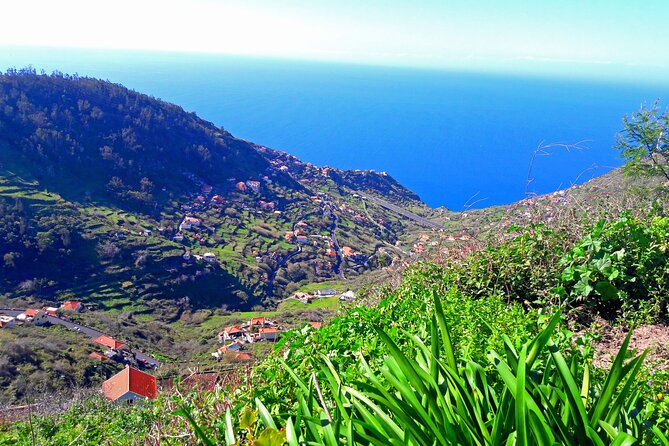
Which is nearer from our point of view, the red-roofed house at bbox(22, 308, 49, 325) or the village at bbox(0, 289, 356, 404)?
the village at bbox(0, 289, 356, 404)

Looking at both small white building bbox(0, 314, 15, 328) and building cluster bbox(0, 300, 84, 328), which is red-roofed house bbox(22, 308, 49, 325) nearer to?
building cluster bbox(0, 300, 84, 328)

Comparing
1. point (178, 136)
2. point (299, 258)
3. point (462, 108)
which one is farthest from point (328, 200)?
point (462, 108)

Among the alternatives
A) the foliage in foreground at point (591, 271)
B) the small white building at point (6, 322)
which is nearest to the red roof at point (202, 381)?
the foliage in foreground at point (591, 271)

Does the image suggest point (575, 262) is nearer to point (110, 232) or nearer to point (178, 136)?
point (110, 232)

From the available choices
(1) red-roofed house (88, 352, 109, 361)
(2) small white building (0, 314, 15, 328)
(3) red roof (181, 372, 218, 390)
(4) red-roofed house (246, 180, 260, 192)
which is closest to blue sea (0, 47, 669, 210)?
(4) red-roofed house (246, 180, 260, 192)

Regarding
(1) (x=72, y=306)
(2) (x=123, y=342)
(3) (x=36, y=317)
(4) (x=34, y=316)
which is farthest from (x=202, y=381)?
(1) (x=72, y=306)

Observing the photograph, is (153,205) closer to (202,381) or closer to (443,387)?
(202,381)
